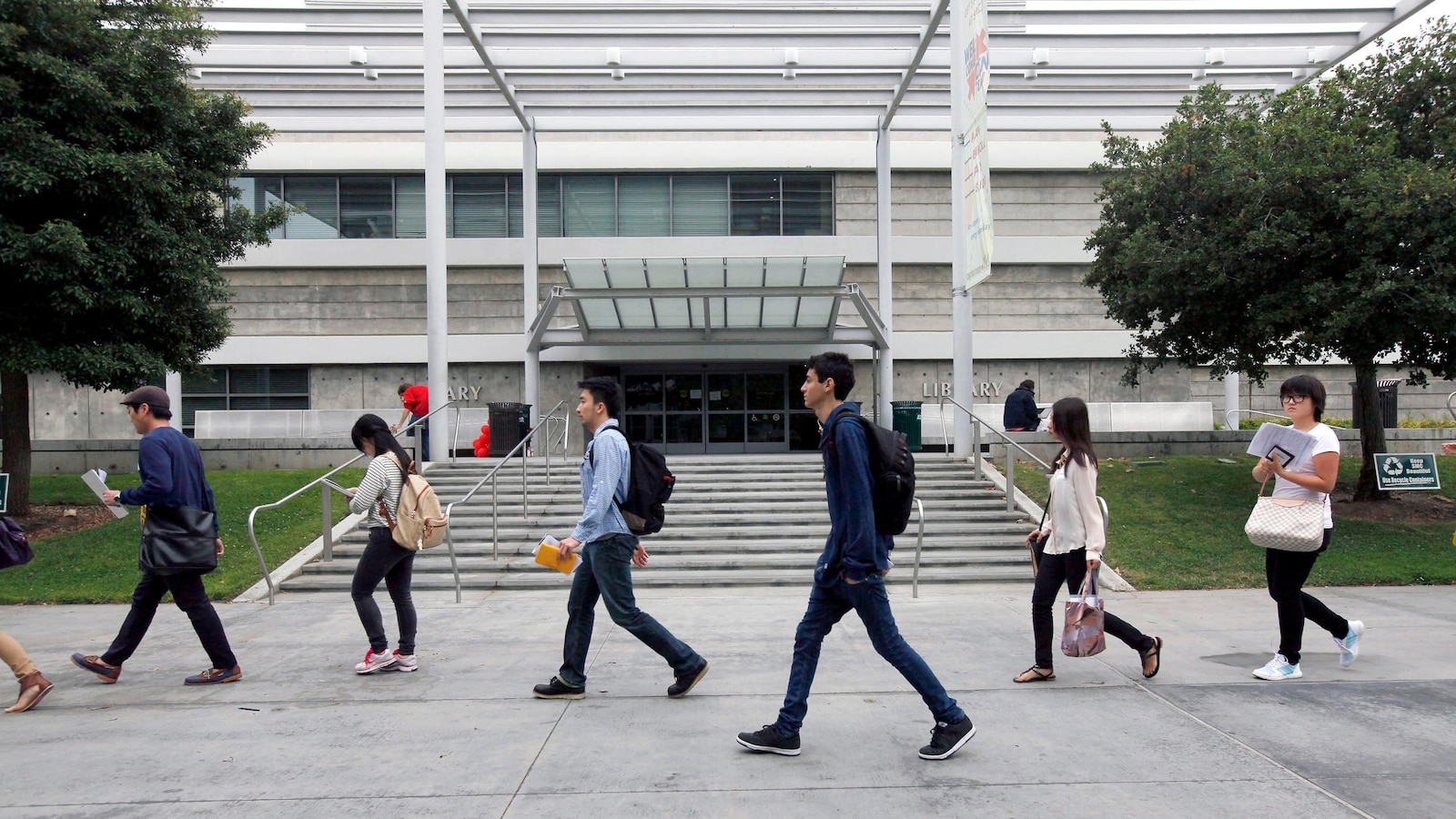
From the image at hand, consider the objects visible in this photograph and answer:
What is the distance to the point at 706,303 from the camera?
58.7ft

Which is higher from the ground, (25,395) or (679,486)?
(25,395)

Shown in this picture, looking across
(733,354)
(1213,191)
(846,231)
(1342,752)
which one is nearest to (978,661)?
(1342,752)

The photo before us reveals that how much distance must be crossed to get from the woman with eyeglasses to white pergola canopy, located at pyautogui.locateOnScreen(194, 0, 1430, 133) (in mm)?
12012

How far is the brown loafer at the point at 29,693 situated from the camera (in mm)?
5441

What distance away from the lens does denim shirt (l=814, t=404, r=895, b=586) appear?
425 cm

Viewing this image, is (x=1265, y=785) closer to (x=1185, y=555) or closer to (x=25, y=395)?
(x=1185, y=555)

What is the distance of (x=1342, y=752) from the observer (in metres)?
4.43

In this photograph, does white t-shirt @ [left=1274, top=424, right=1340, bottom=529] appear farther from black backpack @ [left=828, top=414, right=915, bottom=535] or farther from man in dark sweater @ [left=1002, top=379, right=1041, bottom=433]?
man in dark sweater @ [left=1002, top=379, right=1041, bottom=433]

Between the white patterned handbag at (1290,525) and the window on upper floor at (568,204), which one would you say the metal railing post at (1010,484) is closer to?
the white patterned handbag at (1290,525)

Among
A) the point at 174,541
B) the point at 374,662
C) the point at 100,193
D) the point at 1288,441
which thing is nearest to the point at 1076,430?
the point at 1288,441

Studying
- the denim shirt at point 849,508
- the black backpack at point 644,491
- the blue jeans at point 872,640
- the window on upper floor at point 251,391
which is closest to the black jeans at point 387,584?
the black backpack at point 644,491

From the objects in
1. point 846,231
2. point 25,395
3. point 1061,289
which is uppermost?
point 846,231

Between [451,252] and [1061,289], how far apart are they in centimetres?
1405

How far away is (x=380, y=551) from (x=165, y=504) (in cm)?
126
